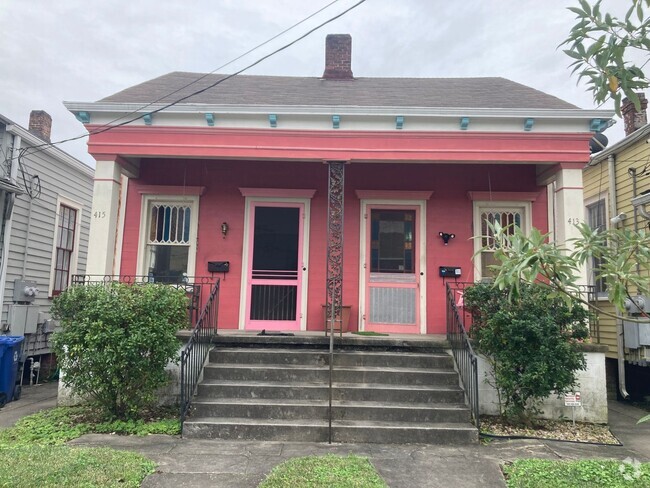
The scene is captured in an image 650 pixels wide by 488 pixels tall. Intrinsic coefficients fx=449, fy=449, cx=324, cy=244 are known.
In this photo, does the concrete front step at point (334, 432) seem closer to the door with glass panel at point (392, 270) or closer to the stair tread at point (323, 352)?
the stair tread at point (323, 352)

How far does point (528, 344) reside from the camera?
5.14 m

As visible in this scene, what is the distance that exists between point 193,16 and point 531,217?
6833 mm

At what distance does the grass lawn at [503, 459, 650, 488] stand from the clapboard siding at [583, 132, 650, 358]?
4.53 meters

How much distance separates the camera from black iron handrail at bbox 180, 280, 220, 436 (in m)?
4.85

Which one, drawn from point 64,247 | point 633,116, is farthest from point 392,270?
point 64,247

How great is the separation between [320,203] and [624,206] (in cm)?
595

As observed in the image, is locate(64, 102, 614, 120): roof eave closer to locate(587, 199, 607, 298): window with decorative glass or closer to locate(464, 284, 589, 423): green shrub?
locate(464, 284, 589, 423): green shrub

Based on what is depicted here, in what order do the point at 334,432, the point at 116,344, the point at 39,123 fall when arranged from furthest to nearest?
the point at 39,123 < the point at 116,344 < the point at 334,432

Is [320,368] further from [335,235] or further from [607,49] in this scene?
[607,49]

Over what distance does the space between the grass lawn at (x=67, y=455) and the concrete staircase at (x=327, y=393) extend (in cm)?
73

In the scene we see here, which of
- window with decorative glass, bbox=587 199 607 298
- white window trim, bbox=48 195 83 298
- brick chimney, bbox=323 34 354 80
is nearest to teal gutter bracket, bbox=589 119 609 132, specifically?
window with decorative glass, bbox=587 199 607 298

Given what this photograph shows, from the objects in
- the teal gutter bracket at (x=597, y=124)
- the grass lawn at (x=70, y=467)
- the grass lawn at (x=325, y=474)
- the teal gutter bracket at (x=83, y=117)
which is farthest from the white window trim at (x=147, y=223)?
the teal gutter bracket at (x=597, y=124)

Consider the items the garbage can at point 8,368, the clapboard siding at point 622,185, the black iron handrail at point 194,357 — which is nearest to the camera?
the black iron handrail at point 194,357

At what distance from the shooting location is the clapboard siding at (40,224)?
328 inches
